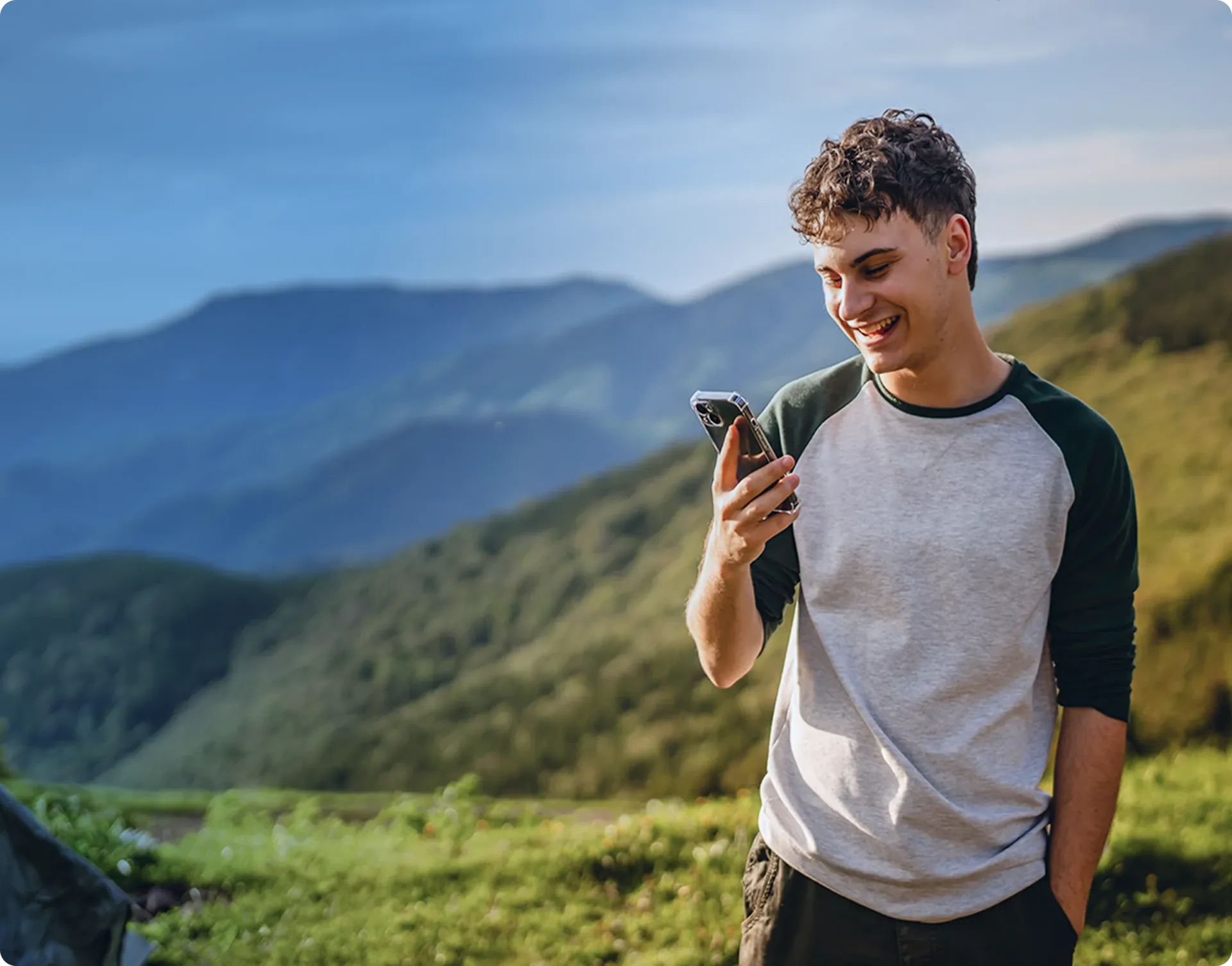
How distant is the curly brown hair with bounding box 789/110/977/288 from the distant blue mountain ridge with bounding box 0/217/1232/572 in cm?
292

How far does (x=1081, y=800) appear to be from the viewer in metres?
1.35

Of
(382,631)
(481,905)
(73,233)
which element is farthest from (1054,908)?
(73,233)

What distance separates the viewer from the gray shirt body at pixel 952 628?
4.17ft

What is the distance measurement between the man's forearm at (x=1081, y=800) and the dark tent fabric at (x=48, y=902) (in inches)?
91.1

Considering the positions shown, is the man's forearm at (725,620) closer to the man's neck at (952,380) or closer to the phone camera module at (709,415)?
the phone camera module at (709,415)

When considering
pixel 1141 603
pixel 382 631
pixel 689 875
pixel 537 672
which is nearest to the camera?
pixel 689 875

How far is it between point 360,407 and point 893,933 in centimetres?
378

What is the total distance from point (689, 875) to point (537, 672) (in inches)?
41.1

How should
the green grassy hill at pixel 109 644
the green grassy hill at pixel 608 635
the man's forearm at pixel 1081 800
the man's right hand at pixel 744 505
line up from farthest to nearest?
the green grassy hill at pixel 109 644 < the green grassy hill at pixel 608 635 < the man's forearm at pixel 1081 800 < the man's right hand at pixel 744 505

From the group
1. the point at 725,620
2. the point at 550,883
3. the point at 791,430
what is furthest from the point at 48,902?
the point at 791,430

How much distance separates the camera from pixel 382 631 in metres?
4.34

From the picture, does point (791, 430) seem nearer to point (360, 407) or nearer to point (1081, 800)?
point (1081, 800)

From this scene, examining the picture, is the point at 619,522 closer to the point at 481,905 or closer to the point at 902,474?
the point at 481,905

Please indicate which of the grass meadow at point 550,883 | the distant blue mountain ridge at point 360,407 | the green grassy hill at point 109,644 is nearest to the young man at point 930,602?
the grass meadow at point 550,883
